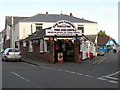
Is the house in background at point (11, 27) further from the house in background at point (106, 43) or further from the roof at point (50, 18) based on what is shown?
the house in background at point (106, 43)

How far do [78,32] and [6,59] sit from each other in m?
9.36

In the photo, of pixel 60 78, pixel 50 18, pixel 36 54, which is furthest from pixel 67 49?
pixel 50 18

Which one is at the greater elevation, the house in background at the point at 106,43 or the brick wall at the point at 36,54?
the house in background at the point at 106,43

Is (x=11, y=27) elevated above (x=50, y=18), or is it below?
below

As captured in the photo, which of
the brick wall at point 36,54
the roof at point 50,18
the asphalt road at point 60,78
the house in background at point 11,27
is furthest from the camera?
the house in background at point 11,27

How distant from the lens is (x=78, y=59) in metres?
39.1

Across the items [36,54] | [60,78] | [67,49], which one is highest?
[67,49]

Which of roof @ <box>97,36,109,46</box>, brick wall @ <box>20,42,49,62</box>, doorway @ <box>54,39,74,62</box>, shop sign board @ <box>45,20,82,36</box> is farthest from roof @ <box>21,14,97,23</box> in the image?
roof @ <box>97,36,109,46</box>

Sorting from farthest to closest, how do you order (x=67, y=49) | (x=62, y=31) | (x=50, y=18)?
1. (x=50, y=18)
2. (x=67, y=49)
3. (x=62, y=31)

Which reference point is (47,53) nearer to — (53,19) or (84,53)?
(84,53)

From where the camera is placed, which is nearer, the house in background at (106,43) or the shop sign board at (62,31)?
the shop sign board at (62,31)

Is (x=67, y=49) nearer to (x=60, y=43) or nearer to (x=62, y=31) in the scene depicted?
(x=60, y=43)

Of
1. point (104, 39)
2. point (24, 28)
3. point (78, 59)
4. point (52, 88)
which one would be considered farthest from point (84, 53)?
point (104, 39)

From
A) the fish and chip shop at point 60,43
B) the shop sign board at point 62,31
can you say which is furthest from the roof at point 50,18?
the shop sign board at point 62,31
